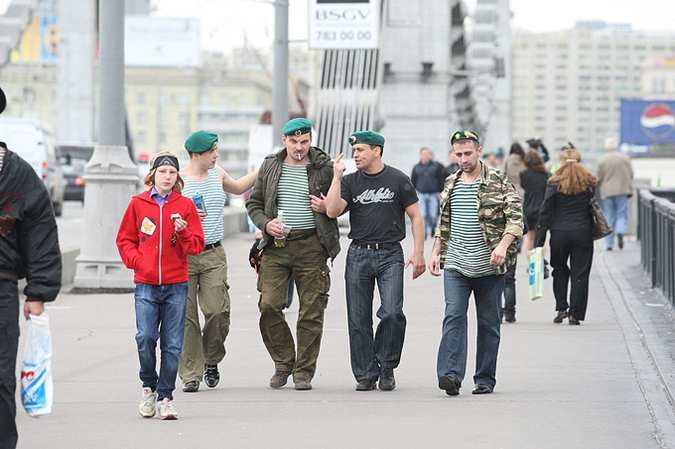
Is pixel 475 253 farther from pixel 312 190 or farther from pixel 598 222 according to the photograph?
pixel 598 222

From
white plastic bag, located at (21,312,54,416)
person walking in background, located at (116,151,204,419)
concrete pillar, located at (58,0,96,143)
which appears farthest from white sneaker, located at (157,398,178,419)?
concrete pillar, located at (58,0,96,143)

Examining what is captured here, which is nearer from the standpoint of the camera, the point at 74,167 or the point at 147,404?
the point at 147,404

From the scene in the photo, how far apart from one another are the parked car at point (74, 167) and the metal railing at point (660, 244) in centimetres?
2237

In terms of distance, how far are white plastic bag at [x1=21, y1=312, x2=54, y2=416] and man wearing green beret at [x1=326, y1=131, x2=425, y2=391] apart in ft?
10.9

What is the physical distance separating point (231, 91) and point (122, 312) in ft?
432

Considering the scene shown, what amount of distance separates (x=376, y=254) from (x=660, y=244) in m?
7.21

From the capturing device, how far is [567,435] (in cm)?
723

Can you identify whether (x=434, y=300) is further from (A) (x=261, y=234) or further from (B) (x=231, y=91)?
(B) (x=231, y=91)

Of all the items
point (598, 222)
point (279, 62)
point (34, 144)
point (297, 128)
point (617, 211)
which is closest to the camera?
point (297, 128)

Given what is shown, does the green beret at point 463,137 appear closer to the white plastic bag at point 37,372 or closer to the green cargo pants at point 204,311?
the green cargo pants at point 204,311

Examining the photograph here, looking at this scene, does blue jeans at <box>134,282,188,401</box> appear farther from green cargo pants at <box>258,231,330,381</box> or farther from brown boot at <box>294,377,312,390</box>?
brown boot at <box>294,377,312,390</box>

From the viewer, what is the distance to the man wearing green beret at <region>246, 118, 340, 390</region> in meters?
8.88

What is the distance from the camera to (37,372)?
5867 mm

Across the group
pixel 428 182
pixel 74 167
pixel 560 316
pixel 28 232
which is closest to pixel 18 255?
pixel 28 232
